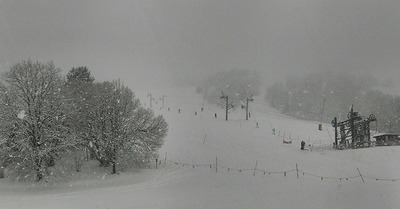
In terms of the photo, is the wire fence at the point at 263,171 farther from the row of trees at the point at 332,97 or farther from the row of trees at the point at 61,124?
the row of trees at the point at 332,97

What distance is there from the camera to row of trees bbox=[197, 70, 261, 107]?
111 meters

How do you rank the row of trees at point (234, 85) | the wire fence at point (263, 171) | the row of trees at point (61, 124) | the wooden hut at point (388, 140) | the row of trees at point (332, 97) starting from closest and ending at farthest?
the wire fence at point (263, 171), the row of trees at point (61, 124), the wooden hut at point (388, 140), the row of trees at point (332, 97), the row of trees at point (234, 85)

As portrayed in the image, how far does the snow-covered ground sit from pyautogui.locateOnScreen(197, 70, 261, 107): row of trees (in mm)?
62854

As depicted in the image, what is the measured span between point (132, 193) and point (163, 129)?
1473 cm

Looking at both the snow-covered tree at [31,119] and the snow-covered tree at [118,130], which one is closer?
the snow-covered tree at [31,119]

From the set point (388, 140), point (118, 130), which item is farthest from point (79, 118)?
point (388, 140)

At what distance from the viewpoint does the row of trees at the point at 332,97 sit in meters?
98.7

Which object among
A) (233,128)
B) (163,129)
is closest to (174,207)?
(163,129)

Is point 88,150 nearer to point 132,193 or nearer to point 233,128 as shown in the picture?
point 132,193

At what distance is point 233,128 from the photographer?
5750 cm

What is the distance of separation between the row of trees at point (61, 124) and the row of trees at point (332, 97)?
7464cm

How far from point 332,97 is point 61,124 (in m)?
98.2

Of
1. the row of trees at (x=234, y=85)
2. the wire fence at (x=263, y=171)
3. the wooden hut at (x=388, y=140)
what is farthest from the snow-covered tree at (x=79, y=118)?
the row of trees at (x=234, y=85)

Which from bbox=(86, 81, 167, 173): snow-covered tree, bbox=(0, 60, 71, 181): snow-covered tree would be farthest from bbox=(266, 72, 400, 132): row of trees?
bbox=(0, 60, 71, 181): snow-covered tree
